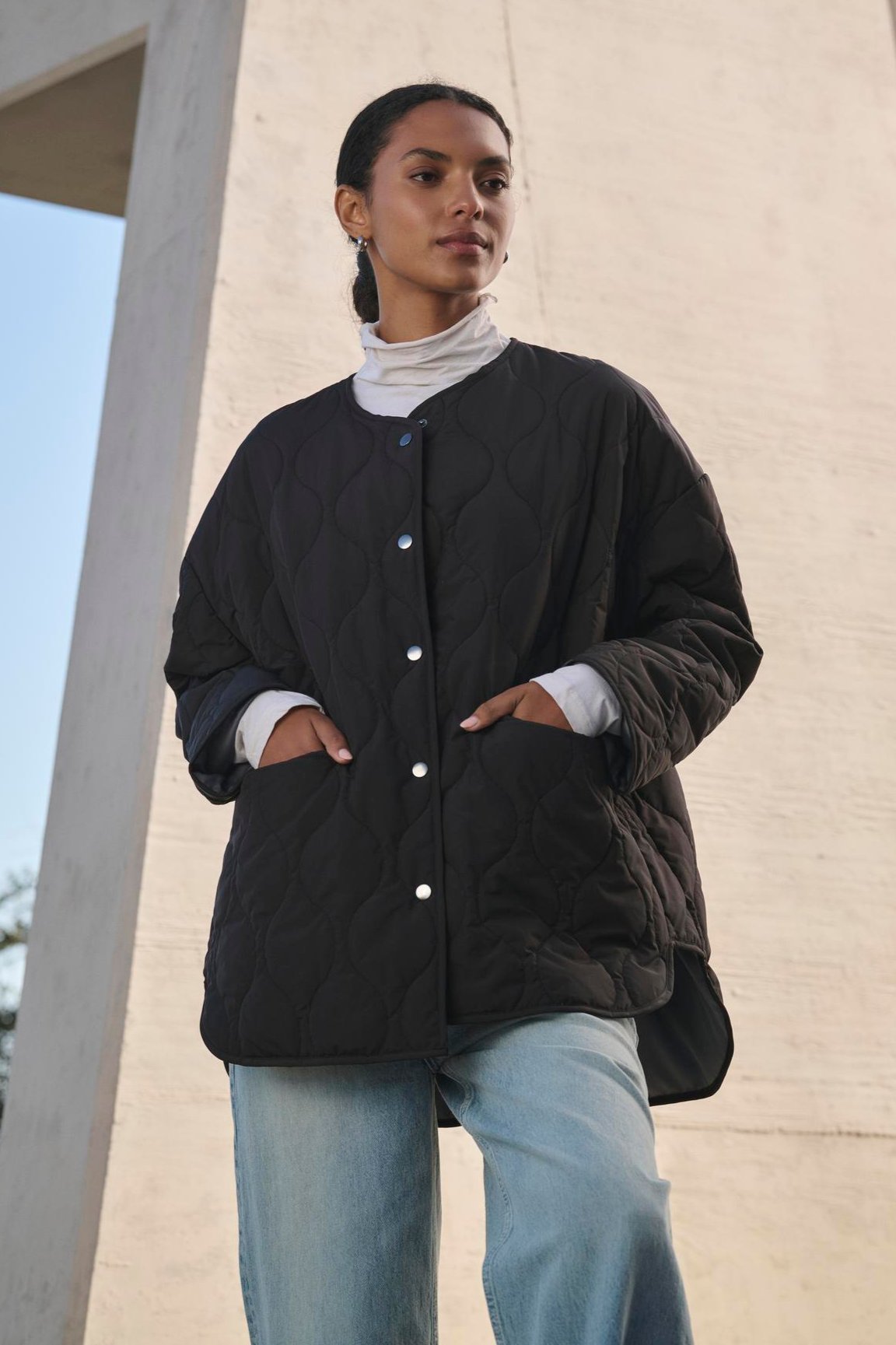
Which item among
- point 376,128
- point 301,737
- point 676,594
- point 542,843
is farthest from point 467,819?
point 376,128

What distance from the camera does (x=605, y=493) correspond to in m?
1.46

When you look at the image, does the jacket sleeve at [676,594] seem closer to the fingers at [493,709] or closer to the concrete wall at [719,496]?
the fingers at [493,709]

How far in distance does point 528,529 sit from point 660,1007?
1.51 feet

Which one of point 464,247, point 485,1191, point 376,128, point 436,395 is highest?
point 376,128

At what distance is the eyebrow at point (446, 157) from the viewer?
1.56m

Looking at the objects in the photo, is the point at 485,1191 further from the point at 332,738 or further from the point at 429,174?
the point at 429,174

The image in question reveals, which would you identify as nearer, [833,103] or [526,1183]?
[526,1183]

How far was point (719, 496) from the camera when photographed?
10.2ft

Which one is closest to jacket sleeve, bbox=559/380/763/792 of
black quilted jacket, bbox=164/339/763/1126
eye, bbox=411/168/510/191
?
black quilted jacket, bbox=164/339/763/1126

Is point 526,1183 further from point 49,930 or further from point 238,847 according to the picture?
point 49,930

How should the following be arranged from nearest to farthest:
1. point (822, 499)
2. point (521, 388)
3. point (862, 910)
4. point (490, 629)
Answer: point (490, 629) < point (521, 388) < point (862, 910) < point (822, 499)

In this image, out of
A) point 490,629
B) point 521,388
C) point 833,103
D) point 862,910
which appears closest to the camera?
point 490,629

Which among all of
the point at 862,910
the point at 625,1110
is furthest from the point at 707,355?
the point at 625,1110

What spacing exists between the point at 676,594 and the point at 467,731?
0.26 m
